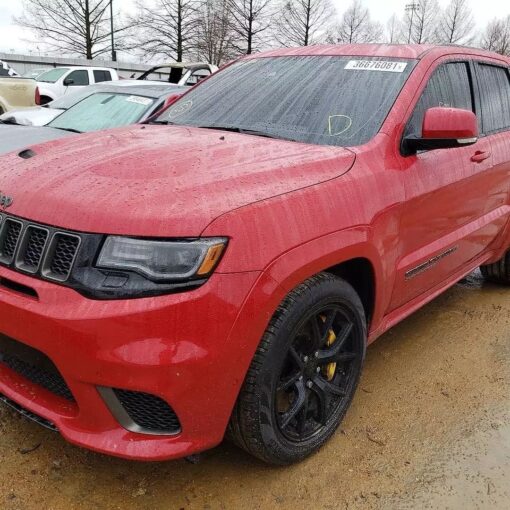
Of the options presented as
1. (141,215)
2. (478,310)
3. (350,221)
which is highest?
(141,215)

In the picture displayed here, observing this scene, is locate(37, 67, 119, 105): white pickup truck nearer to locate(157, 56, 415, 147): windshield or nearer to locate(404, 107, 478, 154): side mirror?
locate(157, 56, 415, 147): windshield

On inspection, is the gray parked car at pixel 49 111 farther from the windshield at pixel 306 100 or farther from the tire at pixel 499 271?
the tire at pixel 499 271

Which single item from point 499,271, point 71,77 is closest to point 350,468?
point 499,271

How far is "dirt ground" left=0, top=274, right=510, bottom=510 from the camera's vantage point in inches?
87.8

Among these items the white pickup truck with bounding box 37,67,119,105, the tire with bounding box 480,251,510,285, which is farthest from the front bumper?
the white pickup truck with bounding box 37,67,119,105

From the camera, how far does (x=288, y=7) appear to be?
3294 cm

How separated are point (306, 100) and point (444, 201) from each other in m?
0.91

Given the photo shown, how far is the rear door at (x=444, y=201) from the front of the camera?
2783 mm

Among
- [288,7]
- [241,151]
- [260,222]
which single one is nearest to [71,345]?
[260,222]

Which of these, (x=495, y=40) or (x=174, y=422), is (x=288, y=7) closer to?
(x=495, y=40)

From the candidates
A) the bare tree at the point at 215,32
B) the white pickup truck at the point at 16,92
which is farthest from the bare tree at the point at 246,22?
the white pickup truck at the point at 16,92

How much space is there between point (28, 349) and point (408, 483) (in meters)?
1.61

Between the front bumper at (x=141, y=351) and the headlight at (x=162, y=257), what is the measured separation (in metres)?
0.06

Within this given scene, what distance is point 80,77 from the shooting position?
17.0m
